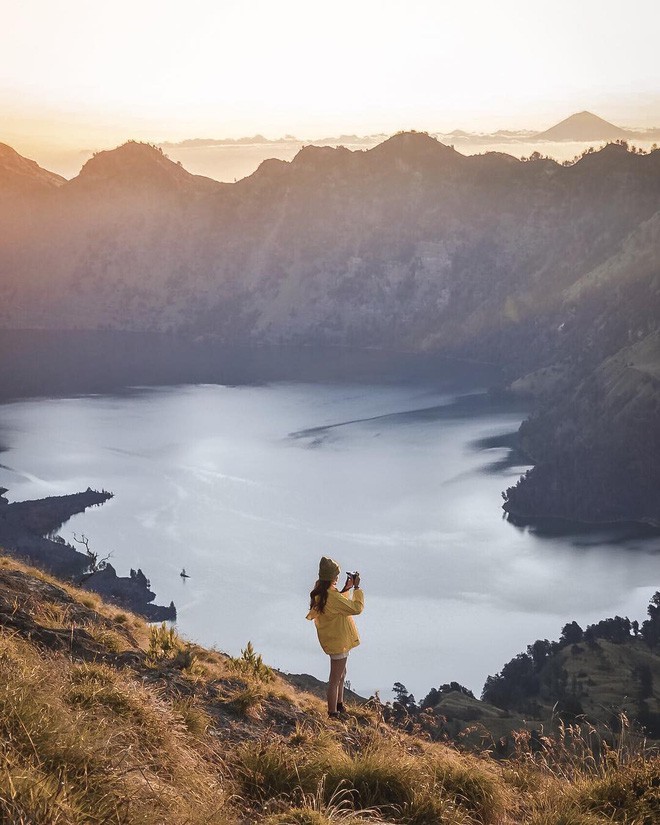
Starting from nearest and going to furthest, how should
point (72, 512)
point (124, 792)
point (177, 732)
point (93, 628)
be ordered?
1. point (124, 792)
2. point (177, 732)
3. point (93, 628)
4. point (72, 512)

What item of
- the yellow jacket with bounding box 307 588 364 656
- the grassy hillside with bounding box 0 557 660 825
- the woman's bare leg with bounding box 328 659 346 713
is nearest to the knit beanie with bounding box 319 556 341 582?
the yellow jacket with bounding box 307 588 364 656

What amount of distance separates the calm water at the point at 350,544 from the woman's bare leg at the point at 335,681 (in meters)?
63.2

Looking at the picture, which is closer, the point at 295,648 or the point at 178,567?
the point at 295,648

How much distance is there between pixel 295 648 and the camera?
82.6 meters

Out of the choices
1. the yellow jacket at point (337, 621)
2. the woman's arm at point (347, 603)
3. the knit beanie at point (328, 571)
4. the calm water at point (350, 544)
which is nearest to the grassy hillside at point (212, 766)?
the yellow jacket at point (337, 621)

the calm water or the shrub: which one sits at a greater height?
the shrub

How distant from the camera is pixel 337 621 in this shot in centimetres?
1281

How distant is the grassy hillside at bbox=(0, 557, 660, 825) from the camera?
6680 mm

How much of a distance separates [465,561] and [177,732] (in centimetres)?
10919

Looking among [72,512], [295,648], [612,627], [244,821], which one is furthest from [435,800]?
[72,512]

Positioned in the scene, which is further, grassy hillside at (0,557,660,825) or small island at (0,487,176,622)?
small island at (0,487,176,622)

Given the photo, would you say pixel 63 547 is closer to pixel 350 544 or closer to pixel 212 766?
pixel 350 544

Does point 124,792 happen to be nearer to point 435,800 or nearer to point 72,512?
point 435,800

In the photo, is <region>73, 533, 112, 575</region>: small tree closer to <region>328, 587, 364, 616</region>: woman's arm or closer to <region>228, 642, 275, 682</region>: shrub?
<region>228, 642, 275, 682</region>: shrub
